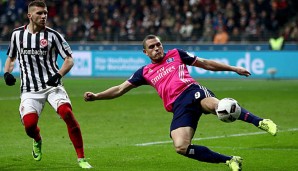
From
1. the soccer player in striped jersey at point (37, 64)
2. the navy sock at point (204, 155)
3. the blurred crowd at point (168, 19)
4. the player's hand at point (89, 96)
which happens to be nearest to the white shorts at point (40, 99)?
the soccer player in striped jersey at point (37, 64)

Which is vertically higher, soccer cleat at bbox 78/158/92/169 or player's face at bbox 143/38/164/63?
player's face at bbox 143/38/164/63

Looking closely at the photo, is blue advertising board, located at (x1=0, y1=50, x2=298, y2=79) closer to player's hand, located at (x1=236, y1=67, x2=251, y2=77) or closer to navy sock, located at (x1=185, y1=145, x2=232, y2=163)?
player's hand, located at (x1=236, y1=67, x2=251, y2=77)

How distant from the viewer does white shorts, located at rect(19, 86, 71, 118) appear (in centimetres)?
1035

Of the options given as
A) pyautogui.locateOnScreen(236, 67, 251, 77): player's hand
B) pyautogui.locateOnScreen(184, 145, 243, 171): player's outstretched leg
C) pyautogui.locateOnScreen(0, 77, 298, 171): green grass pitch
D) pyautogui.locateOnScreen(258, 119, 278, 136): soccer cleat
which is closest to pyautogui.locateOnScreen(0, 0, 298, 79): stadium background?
pyautogui.locateOnScreen(0, 77, 298, 171): green grass pitch

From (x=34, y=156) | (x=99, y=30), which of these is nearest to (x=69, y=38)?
(x=99, y=30)

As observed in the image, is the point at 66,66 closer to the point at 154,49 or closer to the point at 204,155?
the point at 154,49

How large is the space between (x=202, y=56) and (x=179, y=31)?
3.41 m

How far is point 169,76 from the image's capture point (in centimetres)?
991

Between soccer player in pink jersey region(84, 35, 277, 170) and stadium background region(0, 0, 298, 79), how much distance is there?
18635 millimetres

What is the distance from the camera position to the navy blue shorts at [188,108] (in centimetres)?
951

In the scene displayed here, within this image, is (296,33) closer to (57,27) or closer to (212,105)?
(57,27)

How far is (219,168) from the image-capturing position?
10.1 m

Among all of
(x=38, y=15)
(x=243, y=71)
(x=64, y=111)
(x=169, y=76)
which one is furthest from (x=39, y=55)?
(x=243, y=71)

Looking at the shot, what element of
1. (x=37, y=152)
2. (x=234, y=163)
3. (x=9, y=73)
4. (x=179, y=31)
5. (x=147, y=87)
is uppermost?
(x=9, y=73)
